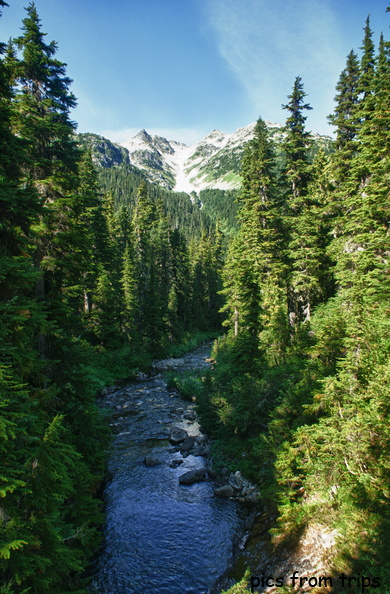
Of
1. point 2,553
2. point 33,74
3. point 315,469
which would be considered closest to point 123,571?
point 315,469

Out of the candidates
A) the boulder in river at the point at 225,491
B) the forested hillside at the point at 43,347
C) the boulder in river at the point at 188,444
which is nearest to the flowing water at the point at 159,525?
the boulder in river at the point at 225,491

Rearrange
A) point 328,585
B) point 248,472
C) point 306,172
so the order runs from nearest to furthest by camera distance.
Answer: point 328,585, point 248,472, point 306,172

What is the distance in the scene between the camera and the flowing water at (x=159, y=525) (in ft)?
30.4

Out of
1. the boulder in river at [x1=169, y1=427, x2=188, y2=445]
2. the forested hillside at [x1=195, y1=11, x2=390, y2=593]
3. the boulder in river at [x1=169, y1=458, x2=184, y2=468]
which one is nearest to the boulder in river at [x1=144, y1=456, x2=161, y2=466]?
the boulder in river at [x1=169, y1=458, x2=184, y2=468]

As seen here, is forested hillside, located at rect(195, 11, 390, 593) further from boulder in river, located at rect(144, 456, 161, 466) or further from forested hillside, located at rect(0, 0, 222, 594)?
forested hillside, located at rect(0, 0, 222, 594)

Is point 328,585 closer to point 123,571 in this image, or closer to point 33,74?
point 123,571

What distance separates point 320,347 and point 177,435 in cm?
1128

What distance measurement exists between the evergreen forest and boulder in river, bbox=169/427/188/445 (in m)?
1.38

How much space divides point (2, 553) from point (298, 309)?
2613cm

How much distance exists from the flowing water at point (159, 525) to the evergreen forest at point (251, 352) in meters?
1.11

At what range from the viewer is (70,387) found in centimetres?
1148

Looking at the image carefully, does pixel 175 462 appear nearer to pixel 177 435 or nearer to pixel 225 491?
pixel 177 435

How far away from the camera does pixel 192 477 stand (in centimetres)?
1429

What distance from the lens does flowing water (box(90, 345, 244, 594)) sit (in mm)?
9258
